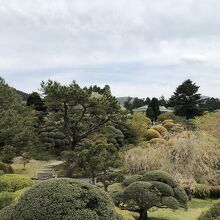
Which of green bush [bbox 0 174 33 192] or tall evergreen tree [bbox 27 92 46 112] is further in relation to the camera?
tall evergreen tree [bbox 27 92 46 112]

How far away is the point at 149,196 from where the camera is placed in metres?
12.1

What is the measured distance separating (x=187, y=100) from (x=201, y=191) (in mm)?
31531

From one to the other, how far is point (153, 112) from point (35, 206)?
158 feet

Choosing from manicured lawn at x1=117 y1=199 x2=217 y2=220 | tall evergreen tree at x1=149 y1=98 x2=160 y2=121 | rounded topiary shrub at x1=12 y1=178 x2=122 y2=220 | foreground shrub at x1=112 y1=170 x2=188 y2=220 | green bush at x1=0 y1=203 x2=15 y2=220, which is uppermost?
tall evergreen tree at x1=149 y1=98 x2=160 y2=121

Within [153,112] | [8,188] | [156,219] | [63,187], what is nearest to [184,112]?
[153,112]

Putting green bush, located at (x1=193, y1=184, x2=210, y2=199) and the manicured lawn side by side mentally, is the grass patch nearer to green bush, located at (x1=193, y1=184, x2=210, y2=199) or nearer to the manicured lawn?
green bush, located at (x1=193, y1=184, x2=210, y2=199)

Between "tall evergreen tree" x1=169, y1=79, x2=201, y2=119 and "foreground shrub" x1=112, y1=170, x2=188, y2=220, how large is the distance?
36.0 m

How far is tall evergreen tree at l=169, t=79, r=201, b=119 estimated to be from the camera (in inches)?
1897

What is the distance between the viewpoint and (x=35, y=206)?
586 centimetres

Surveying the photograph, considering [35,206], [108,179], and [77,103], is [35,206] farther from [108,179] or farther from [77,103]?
[77,103]

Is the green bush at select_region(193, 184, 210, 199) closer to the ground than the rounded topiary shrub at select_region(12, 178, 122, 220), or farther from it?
closer to the ground

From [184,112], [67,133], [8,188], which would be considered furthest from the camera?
[184,112]

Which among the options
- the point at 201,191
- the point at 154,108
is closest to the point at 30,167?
the point at 201,191

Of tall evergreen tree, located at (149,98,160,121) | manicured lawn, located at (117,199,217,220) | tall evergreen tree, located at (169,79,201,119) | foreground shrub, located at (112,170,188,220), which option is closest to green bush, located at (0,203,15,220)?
foreground shrub, located at (112,170,188,220)
